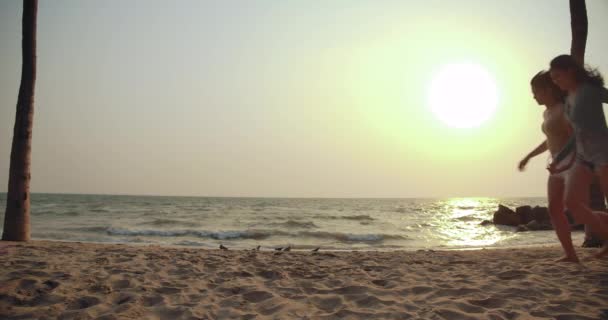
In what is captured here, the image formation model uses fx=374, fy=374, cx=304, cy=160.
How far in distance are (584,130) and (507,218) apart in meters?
16.8

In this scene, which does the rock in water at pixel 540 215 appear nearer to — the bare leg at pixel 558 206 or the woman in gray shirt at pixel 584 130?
the bare leg at pixel 558 206

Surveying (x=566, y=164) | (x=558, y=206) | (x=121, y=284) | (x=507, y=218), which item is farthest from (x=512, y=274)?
(x=507, y=218)

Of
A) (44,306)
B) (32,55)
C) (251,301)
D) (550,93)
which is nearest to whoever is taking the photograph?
(44,306)

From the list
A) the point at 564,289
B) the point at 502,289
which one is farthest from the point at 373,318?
the point at 564,289

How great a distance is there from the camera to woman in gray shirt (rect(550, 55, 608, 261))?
3.42 metres

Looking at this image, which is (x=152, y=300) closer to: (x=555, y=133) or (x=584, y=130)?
(x=584, y=130)

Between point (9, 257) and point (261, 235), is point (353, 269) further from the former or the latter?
point (261, 235)

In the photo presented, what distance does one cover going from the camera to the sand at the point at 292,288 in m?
2.76

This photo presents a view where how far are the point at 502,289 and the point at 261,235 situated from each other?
10.8m

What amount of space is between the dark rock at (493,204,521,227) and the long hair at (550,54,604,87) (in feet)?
53.3

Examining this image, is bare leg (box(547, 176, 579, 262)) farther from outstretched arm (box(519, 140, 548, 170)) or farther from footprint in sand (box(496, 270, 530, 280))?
footprint in sand (box(496, 270, 530, 280))

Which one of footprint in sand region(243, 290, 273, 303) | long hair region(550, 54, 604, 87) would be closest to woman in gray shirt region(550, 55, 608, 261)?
long hair region(550, 54, 604, 87)

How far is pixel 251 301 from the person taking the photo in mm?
3119

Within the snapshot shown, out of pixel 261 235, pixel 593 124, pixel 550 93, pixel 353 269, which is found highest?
pixel 550 93
